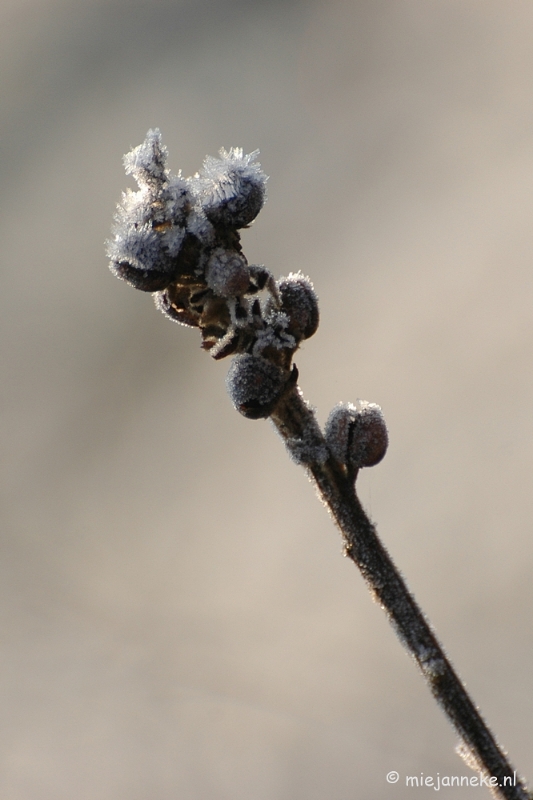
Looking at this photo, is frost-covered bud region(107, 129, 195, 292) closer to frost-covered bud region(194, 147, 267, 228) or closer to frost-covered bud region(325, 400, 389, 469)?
frost-covered bud region(194, 147, 267, 228)

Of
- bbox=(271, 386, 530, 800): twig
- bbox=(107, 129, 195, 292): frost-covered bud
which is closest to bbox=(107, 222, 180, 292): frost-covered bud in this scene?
bbox=(107, 129, 195, 292): frost-covered bud

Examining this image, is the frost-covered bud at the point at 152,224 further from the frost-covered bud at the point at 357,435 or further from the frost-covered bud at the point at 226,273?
the frost-covered bud at the point at 357,435

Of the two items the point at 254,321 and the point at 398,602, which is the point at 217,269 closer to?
the point at 254,321

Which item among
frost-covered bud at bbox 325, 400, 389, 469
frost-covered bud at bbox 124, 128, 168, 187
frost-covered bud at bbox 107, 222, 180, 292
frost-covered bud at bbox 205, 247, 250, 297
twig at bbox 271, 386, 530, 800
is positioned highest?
frost-covered bud at bbox 124, 128, 168, 187

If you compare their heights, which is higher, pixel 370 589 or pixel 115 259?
pixel 115 259

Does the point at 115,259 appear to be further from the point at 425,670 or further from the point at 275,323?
the point at 425,670

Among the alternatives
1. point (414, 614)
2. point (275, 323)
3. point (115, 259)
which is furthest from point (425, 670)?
point (115, 259)

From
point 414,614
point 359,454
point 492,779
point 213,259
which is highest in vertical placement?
point 213,259

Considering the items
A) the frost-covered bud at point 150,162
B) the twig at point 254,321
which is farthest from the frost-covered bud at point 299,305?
the frost-covered bud at point 150,162
